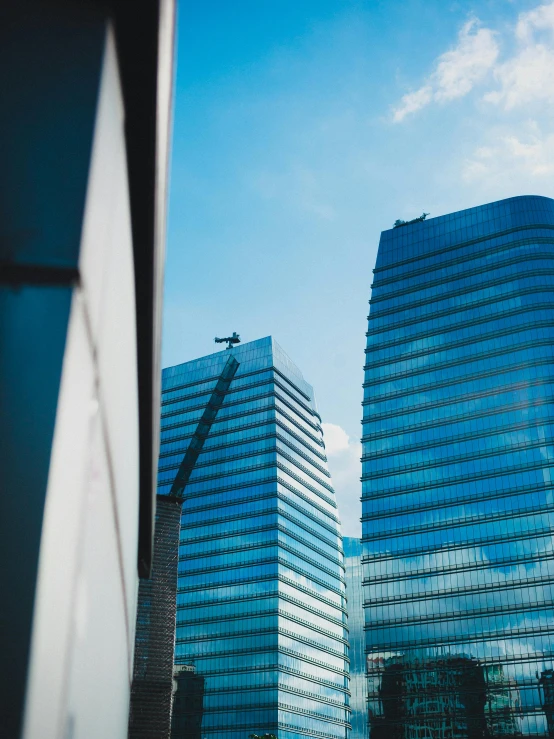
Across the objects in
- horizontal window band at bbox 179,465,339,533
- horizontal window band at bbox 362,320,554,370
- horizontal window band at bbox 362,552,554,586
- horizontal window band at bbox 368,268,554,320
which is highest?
horizontal window band at bbox 368,268,554,320

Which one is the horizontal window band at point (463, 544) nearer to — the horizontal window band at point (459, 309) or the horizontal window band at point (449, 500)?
the horizontal window band at point (449, 500)

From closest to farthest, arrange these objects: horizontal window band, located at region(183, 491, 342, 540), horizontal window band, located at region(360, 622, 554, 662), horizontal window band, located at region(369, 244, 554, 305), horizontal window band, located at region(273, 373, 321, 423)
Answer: horizontal window band, located at region(360, 622, 554, 662) < horizontal window band, located at region(369, 244, 554, 305) < horizontal window band, located at region(183, 491, 342, 540) < horizontal window band, located at region(273, 373, 321, 423)

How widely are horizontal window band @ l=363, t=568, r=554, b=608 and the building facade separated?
6633 cm

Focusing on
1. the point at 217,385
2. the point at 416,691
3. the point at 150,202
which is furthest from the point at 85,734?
the point at 217,385

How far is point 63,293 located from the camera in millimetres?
2982

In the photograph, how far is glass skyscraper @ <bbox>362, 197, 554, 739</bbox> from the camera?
318 feet

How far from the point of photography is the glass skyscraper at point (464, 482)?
97.0m

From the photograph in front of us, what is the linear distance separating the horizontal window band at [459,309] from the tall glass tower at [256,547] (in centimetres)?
2405

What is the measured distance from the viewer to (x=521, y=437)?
105125mm

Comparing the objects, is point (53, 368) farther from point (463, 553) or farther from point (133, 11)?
point (463, 553)

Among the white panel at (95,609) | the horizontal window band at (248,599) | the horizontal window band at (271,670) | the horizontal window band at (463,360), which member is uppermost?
the horizontal window band at (463,360)

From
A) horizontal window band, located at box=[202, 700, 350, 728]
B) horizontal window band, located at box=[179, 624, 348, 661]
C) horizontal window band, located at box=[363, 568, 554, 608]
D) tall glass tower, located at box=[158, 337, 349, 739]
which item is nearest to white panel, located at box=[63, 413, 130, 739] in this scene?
horizontal window band, located at box=[363, 568, 554, 608]

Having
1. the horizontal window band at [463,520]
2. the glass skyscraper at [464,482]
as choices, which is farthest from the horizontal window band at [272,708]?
the horizontal window band at [463,520]

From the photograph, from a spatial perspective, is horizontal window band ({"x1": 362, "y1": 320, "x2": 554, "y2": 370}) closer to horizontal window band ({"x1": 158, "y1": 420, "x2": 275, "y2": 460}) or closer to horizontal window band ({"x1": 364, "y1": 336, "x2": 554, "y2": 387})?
horizontal window band ({"x1": 364, "y1": 336, "x2": 554, "y2": 387})
